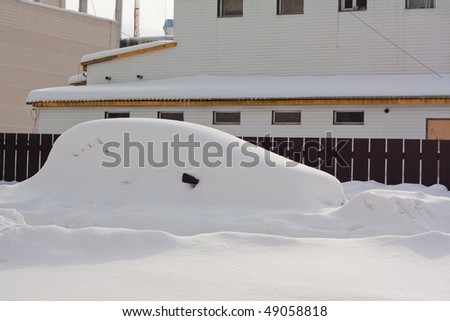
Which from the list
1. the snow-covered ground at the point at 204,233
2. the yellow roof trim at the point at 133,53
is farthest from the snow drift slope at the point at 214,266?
the yellow roof trim at the point at 133,53

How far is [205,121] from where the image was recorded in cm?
1952

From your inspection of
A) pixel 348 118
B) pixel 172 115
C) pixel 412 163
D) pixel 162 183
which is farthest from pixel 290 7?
pixel 162 183

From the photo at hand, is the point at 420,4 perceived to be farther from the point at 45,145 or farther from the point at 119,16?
the point at 119,16

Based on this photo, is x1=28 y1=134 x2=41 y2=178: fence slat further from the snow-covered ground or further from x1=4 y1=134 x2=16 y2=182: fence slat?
the snow-covered ground

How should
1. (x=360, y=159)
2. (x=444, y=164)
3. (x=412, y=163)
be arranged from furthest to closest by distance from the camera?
(x=360, y=159) → (x=412, y=163) → (x=444, y=164)

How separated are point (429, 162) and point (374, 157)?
1.34m

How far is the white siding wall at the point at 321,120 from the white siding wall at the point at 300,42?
220 cm

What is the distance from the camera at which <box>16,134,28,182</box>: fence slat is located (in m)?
17.7

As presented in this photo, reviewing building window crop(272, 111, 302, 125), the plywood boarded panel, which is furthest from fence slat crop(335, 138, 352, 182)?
the plywood boarded panel

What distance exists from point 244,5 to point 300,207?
46.9 ft

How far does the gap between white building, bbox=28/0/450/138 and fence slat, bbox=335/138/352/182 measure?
1.96m

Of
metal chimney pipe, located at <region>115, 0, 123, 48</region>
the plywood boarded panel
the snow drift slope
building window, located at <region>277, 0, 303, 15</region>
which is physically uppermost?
metal chimney pipe, located at <region>115, 0, 123, 48</region>

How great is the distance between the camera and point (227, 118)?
767 inches

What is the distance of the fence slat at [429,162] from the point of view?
Result: 15078 millimetres
